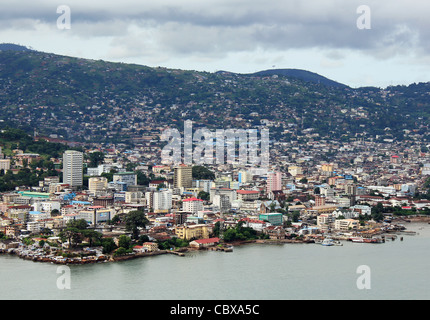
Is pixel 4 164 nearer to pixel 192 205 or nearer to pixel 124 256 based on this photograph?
pixel 192 205

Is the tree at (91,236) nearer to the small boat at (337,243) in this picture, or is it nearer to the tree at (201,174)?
the small boat at (337,243)

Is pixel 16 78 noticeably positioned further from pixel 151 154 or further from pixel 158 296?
pixel 158 296

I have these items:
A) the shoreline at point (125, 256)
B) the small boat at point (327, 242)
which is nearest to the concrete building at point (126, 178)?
the shoreline at point (125, 256)

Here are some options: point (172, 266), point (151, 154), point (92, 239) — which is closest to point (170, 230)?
point (92, 239)

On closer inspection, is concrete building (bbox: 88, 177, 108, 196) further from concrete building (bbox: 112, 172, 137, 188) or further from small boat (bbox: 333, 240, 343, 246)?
small boat (bbox: 333, 240, 343, 246)
